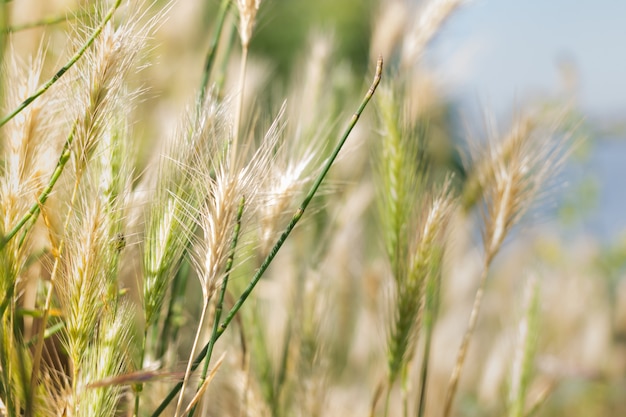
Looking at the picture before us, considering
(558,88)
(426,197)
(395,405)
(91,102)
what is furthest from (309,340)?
(558,88)

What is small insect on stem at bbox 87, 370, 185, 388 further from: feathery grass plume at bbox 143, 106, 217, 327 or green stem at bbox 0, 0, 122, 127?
green stem at bbox 0, 0, 122, 127

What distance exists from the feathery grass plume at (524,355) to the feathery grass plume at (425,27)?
0.23 metres

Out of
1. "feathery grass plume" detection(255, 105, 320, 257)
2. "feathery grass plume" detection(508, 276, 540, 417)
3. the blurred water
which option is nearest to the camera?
"feathery grass plume" detection(255, 105, 320, 257)

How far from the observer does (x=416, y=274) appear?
43 centimetres

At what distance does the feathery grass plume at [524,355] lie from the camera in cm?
53

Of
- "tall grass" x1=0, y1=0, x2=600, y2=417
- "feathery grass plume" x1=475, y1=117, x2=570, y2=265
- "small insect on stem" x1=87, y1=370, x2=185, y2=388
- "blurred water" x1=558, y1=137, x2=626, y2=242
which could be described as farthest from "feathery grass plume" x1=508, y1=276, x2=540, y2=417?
"blurred water" x1=558, y1=137, x2=626, y2=242

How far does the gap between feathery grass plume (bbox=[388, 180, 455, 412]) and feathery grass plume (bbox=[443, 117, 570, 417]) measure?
0.13ft

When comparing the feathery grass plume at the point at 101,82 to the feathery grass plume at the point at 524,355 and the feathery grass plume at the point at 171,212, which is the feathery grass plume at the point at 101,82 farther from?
the feathery grass plume at the point at 524,355

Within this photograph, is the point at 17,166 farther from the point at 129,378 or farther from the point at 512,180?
the point at 512,180

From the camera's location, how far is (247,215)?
1.17 feet

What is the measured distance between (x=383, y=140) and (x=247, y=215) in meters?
0.15

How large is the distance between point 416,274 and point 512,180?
10 centimetres

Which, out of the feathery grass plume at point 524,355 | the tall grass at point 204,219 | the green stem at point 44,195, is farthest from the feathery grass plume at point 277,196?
the feathery grass plume at point 524,355

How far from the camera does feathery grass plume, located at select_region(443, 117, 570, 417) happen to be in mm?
467
